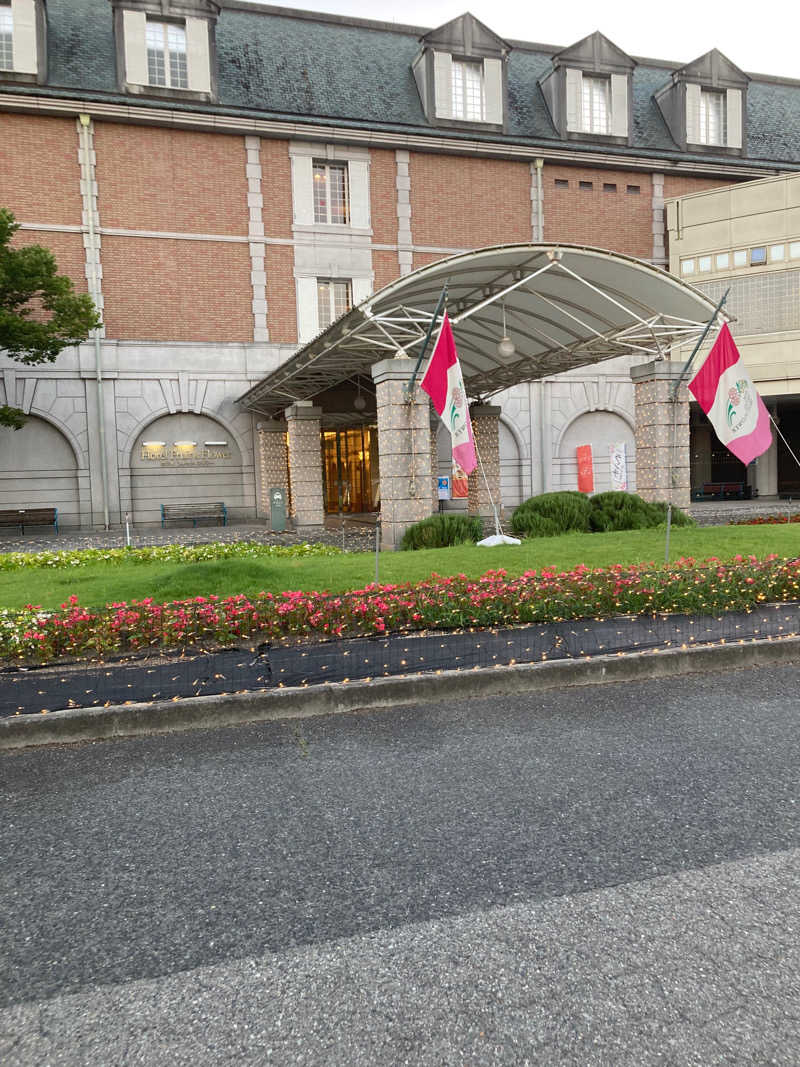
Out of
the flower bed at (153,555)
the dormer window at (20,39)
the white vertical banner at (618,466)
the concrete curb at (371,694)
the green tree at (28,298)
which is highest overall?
the dormer window at (20,39)

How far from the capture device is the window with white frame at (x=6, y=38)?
25484mm

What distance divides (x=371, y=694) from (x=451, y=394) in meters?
8.18

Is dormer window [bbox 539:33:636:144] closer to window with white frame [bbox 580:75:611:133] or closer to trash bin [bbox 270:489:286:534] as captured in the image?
window with white frame [bbox 580:75:611:133]

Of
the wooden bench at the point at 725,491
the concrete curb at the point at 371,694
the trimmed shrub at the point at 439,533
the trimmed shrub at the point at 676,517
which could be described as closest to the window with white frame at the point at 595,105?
the wooden bench at the point at 725,491

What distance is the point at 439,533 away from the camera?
1659 cm

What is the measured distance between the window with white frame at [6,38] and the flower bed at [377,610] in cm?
2542

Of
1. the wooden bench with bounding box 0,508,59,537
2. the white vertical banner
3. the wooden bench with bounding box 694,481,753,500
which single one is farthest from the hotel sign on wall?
the wooden bench with bounding box 694,481,753,500

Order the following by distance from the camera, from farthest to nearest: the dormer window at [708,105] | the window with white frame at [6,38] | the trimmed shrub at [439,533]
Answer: the dormer window at [708,105]
the window with white frame at [6,38]
the trimmed shrub at [439,533]

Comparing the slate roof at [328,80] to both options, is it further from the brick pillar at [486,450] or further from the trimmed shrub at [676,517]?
the trimmed shrub at [676,517]

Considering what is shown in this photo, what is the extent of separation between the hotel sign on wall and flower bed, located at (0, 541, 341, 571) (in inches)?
487

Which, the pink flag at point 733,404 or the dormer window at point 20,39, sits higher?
the dormer window at point 20,39

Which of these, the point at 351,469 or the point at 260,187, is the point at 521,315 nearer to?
the point at 260,187

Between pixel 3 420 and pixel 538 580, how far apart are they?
20845 mm

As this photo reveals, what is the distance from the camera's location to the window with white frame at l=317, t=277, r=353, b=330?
2970cm
